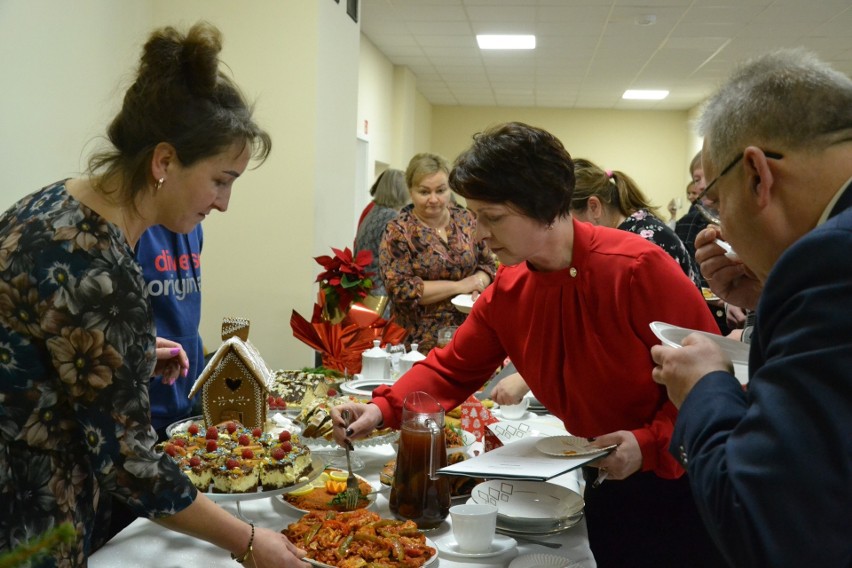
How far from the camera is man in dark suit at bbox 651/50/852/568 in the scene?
0.78 m

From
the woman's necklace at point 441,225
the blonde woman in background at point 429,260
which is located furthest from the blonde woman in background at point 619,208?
the woman's necklace at point 441,225

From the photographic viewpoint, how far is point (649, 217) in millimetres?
2936

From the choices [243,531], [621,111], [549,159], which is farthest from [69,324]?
[621,111]

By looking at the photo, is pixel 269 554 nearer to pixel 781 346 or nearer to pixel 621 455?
pixel 621 455

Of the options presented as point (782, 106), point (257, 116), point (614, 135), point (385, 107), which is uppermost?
point (614, 135)

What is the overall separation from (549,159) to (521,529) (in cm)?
76

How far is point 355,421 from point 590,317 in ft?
1.87

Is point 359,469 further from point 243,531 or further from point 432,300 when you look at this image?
point 432,300

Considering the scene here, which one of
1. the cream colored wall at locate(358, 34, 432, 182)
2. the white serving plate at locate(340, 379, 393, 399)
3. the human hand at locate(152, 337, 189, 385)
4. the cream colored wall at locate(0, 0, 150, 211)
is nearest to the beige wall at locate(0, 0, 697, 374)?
the cream colored wall at locate(0, 0, 150, 211)

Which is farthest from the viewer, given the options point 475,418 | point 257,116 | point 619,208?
point 257,116

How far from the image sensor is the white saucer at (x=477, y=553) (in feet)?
4.47

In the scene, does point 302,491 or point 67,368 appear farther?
point 302,491

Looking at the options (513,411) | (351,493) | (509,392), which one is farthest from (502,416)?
(351,493)

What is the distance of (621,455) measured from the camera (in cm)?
140
